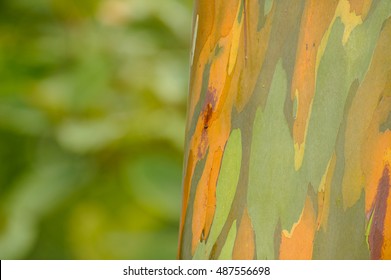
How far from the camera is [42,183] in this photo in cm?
139

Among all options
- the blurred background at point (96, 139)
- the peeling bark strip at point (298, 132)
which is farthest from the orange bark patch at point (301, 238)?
the blurred background at point (96, 139)

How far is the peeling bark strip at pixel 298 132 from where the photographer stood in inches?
20.5

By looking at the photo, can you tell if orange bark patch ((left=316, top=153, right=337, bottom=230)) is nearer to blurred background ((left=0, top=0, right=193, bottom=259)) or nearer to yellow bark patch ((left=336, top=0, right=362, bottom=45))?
yellow bark patch ((left=336, top=0, right=362, bottom=45))

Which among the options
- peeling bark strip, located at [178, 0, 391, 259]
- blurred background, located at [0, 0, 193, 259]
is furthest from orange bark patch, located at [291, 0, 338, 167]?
blurred background, located at [0, 0, 193, 259]

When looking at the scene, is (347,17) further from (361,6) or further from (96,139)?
(96,139)

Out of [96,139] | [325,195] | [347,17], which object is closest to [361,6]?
[347,17]

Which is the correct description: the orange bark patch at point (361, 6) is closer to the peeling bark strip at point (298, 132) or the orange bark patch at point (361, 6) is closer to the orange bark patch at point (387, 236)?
the peeling bark strip at point (298, 132)

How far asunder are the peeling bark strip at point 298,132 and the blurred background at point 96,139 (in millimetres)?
785

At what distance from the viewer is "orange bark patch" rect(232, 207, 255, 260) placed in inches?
22.0

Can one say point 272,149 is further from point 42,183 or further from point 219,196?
point 42,183

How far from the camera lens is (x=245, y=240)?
56 cm

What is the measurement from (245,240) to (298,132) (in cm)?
8
